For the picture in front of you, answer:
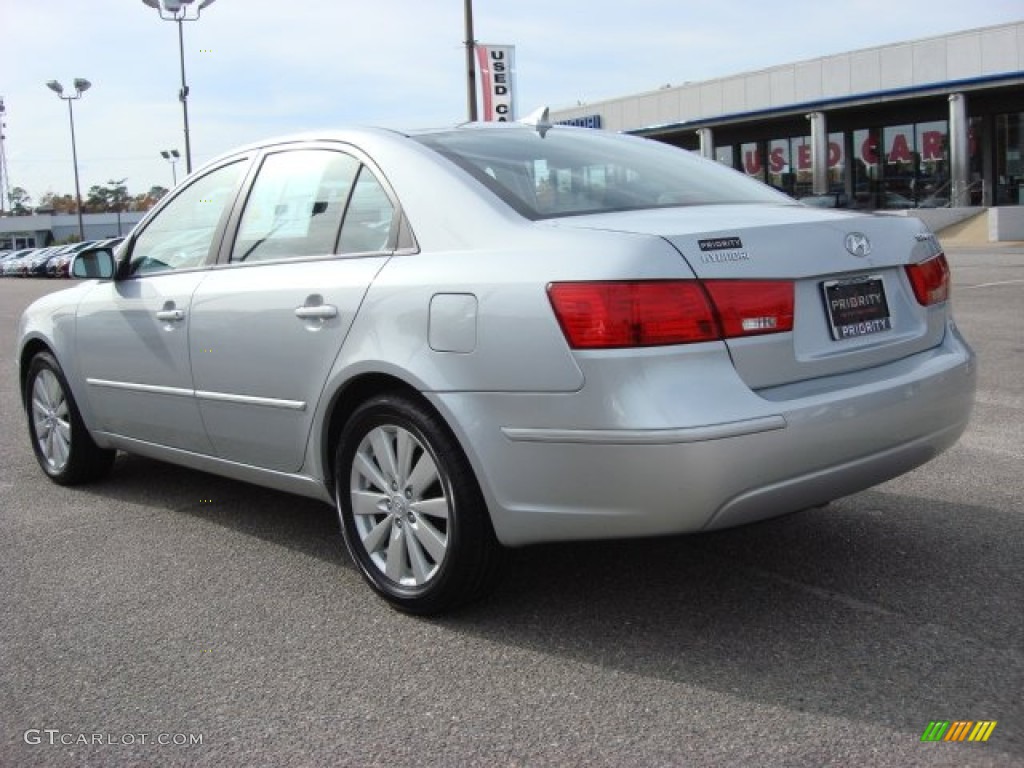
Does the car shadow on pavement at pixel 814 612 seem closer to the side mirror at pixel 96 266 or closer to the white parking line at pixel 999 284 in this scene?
the side mirror at pixel 96 266

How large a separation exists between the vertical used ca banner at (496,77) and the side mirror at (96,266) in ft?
54.1

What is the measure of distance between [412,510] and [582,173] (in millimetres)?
1324

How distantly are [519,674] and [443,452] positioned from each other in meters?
0.70

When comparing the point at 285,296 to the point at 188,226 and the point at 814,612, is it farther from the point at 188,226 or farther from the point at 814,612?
the point at 814,612

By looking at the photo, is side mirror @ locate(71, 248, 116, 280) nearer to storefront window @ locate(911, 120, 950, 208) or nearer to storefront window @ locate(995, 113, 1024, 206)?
storefront window @ locate(911, 120, 950, 208)

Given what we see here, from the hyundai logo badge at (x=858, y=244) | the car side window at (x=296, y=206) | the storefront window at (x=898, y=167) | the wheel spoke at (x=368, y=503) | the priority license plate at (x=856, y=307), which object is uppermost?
the storefront window at (x=898, y=167)

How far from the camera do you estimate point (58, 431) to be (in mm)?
5594

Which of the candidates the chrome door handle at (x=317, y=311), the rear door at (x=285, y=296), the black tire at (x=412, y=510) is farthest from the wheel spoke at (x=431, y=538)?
the chrome door handle at (x=317, y=311)

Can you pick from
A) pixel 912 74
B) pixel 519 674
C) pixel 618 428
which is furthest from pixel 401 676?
pixel 912 74

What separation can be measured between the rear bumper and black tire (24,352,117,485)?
291cm

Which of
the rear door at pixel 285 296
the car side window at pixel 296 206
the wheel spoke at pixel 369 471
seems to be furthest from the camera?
the car side window at pixel 296 206

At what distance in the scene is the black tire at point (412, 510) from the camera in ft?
10.9

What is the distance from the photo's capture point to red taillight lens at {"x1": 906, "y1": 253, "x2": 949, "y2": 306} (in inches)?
140

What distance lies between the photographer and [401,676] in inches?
123
